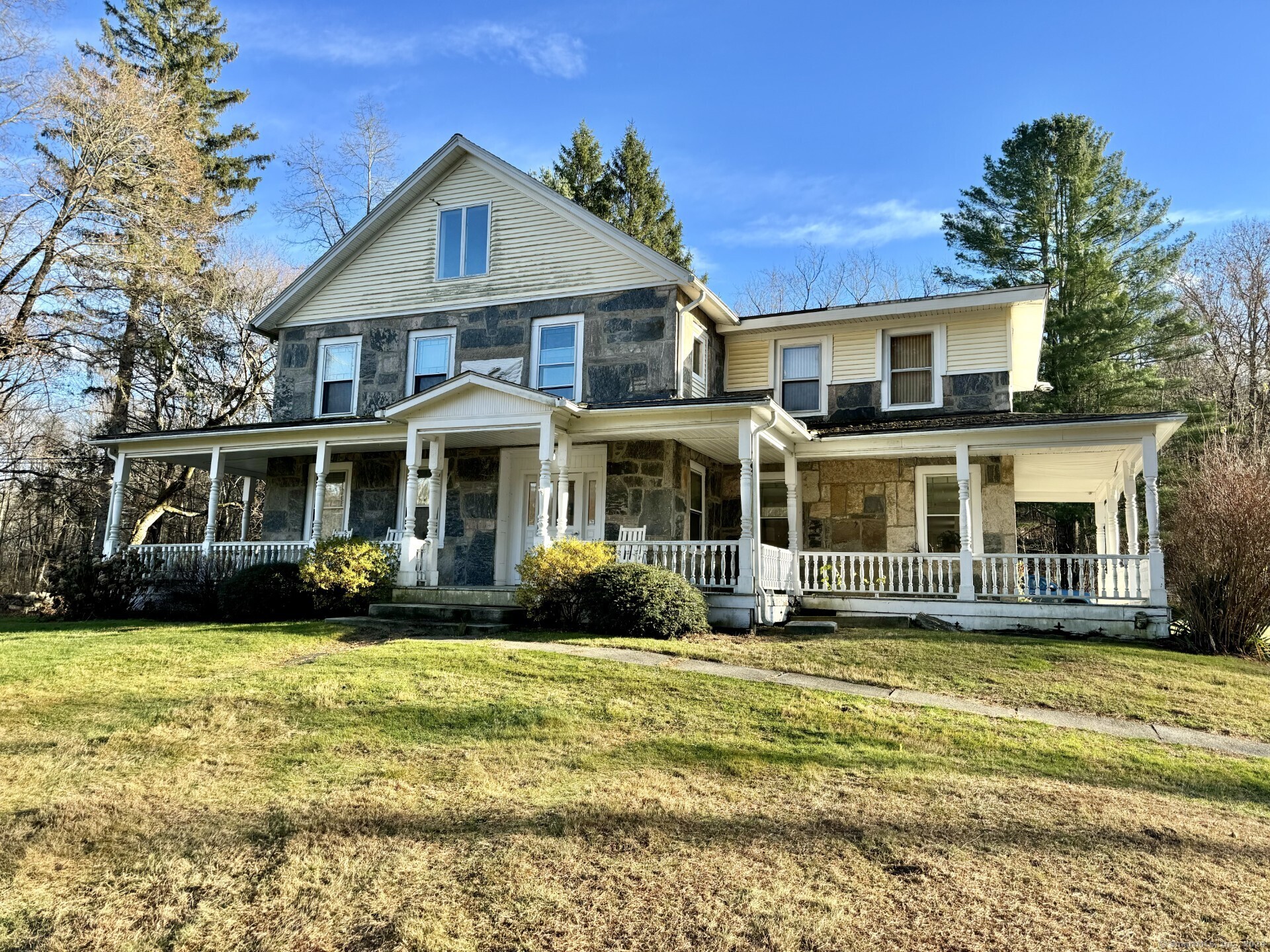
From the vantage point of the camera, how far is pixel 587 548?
11250 mm

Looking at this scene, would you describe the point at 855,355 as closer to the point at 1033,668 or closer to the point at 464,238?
the point at 464,238

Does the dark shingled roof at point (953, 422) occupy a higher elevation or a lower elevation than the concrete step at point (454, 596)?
higher

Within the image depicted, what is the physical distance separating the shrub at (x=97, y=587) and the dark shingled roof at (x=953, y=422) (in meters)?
11.4

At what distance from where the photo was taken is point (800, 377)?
16.0m

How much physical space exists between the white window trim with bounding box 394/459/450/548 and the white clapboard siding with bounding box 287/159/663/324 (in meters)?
3.08

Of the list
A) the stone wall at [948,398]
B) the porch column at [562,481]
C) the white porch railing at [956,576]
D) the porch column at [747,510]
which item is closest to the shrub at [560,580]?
the porch column at [562,481]

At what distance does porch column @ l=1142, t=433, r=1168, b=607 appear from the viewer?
11523 mm

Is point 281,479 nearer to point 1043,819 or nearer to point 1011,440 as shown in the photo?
point 1011,440

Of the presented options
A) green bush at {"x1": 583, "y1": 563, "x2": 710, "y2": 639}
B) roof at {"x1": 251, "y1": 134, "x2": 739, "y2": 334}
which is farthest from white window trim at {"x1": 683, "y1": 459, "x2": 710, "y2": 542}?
green bush at {"x1": 583, "y1": 563, "x2": 710, "y2": 639}

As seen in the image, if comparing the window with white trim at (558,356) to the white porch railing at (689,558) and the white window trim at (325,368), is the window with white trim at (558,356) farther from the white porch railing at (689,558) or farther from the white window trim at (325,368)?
the white window trim at (325,368)

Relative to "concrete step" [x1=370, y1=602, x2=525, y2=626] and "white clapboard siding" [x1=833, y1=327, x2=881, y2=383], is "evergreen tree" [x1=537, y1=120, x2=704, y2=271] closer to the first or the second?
"white clapboard siding" [x1=833, y1=327, x2=881, y2=383]

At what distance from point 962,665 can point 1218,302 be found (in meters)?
23.9

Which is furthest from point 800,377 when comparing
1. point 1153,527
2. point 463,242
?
point 463,242

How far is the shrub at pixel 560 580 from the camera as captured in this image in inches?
429
